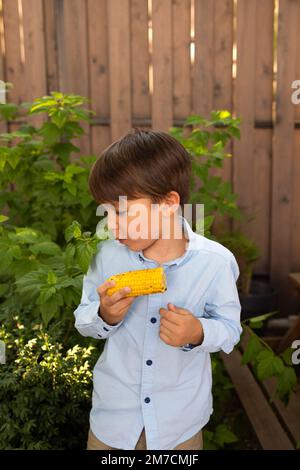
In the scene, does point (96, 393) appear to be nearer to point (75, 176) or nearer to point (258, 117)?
point (75, 176)

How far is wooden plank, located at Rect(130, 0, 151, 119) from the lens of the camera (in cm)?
412

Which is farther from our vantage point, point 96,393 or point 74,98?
point 74,98

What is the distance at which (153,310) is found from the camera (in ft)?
5.49

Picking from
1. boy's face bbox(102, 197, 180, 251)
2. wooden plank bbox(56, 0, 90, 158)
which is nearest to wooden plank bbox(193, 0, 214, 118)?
wooden plank bbox(56, 0, 90, 158)

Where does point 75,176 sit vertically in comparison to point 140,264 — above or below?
above

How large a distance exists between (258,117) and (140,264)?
9.33 feet

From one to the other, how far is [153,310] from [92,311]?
17 cm

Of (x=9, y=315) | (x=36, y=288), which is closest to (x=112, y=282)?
(x=36, y=288)

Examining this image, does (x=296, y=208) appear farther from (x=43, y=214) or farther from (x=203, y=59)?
(x=43, y=214)

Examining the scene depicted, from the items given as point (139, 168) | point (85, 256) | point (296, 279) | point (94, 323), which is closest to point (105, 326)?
point (94, 323)

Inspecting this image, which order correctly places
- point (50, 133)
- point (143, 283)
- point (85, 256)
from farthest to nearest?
1. point (50, 133)
2. point (85, 256)
3. point (143, 283)

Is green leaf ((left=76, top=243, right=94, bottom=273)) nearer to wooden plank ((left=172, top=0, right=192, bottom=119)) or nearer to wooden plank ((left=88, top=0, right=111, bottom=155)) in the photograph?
wooden plank ((left=88, top=0, right=111, bottom=155))

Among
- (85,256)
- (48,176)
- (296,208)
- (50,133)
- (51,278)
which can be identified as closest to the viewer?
(85,256)

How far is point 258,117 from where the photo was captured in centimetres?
428
